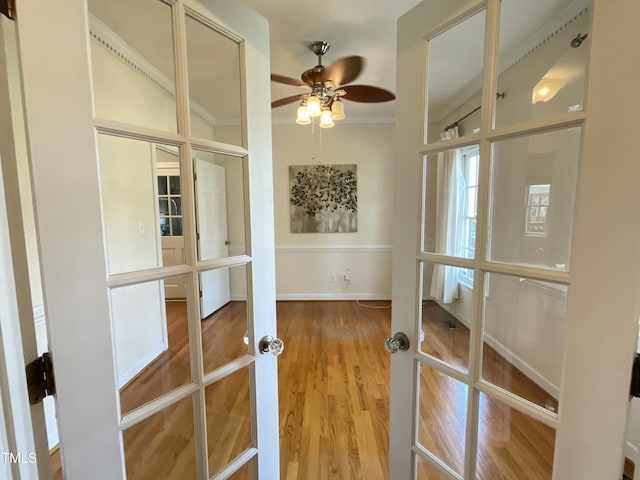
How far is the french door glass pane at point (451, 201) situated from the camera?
833mm

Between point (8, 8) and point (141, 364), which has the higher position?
point (8, 8)

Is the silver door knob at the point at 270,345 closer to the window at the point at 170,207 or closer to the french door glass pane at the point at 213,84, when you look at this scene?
the window at the point at 170,207

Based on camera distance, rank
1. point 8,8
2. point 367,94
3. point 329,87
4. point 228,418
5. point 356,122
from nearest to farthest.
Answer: point 8,8 < point 228,418 < point 329,87 < point 367,94 < point 356,122

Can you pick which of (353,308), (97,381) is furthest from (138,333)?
(353,308)

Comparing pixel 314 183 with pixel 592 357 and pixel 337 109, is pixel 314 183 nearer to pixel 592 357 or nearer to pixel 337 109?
pixel 337 109

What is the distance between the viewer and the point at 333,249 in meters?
4.21

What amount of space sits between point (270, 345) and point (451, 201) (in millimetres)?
823

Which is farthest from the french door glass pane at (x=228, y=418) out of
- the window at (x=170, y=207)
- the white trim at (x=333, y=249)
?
the white trim at (x=333, y=249)

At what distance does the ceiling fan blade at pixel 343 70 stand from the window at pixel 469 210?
4.30 ft

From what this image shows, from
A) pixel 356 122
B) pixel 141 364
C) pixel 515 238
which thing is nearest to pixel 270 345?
pixel 141 364

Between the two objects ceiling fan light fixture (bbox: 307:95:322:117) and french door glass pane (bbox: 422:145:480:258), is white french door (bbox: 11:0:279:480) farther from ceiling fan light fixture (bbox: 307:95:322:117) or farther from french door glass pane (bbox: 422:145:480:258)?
ceiling fan light fixture (bbox: 307:95:322:117)

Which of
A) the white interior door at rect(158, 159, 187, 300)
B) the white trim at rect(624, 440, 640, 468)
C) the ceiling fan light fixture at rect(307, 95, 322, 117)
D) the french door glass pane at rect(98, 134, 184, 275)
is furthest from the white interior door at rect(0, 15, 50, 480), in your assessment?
the ceiling fan light fixture at rect(307, 95, 322, 117)

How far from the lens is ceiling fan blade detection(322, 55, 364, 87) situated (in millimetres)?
1811

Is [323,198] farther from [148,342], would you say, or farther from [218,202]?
[148,342]
